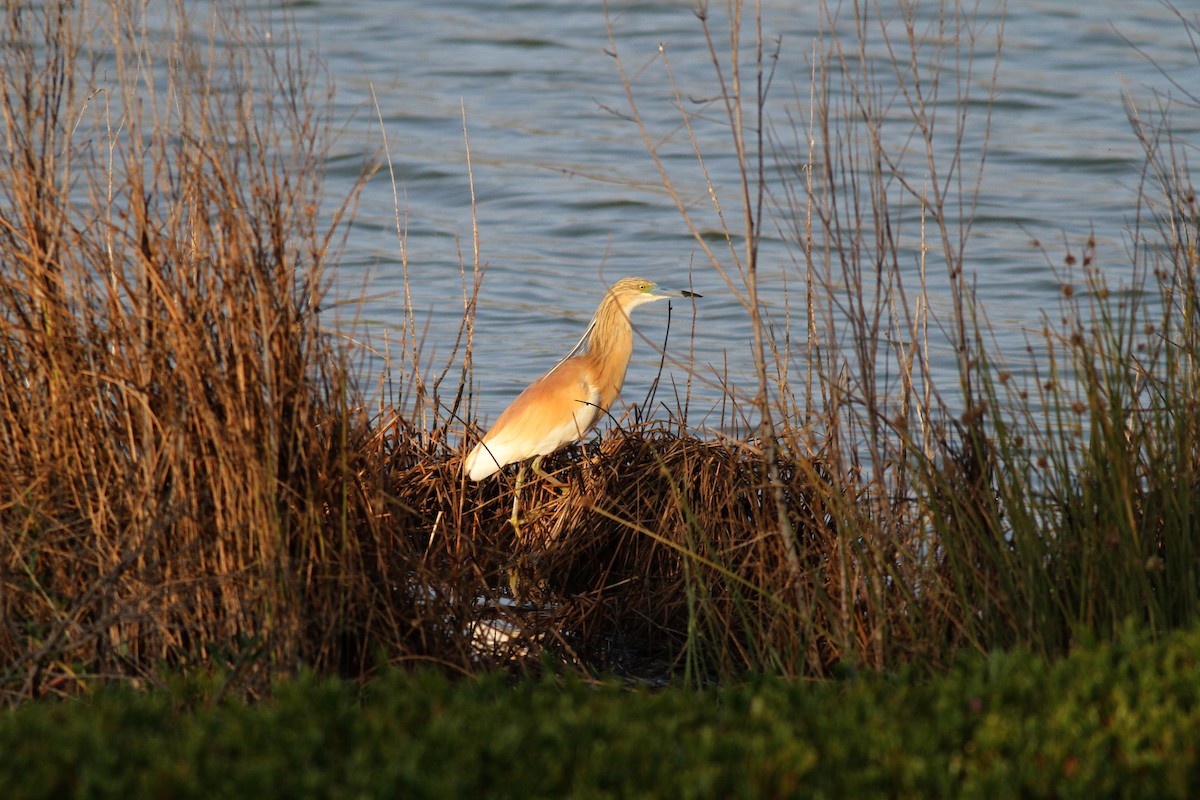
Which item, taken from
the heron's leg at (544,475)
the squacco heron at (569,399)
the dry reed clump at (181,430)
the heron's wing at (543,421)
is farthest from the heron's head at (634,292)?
the dry reed clump at (181,430)

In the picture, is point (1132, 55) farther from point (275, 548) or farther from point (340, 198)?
point (275, 548)

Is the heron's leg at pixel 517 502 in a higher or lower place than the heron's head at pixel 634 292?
lower

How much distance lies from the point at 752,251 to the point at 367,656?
1.35 m

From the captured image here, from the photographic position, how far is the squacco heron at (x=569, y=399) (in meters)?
4.85

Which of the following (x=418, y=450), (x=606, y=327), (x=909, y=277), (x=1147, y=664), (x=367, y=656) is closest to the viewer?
(x=1147, y=664)

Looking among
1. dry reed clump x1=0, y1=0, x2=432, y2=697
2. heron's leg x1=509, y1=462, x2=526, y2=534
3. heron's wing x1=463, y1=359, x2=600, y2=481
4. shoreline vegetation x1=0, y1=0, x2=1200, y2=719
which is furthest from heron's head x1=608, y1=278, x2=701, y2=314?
dry reed clump x1=0, y1=0, x2=432, y2=697

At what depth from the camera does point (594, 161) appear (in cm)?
1302

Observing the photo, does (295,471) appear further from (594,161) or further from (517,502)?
(594,161)

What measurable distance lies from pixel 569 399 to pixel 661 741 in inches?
106

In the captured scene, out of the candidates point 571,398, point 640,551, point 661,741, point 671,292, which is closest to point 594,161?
point 671,292

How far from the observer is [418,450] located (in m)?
4.94

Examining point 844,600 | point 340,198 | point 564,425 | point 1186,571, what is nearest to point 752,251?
point 844,600

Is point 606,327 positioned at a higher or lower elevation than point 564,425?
higher

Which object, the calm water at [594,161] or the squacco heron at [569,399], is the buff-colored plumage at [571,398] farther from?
the calm water at [594,161]
